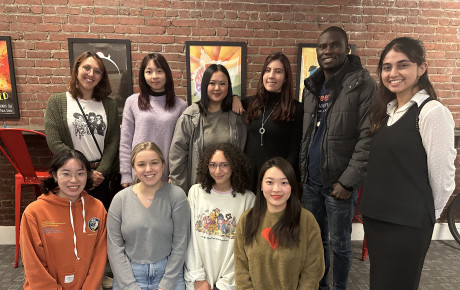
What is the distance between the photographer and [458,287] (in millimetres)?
2420

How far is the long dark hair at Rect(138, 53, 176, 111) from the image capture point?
2049 mm

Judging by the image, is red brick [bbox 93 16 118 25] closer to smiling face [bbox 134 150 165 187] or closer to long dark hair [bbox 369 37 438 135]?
smiling face [bbox 134 150 165 187]

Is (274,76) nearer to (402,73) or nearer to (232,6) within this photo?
(402,73)

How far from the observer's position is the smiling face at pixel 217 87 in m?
1.92

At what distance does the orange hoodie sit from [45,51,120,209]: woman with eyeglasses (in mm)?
380

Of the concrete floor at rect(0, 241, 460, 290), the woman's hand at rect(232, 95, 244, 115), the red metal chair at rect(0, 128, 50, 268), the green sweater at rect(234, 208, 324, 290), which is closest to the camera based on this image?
the green sweater at rect(234, 208, 324, 290)

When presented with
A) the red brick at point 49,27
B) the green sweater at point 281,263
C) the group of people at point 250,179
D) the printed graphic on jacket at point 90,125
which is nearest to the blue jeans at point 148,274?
the group of people at point 250,179

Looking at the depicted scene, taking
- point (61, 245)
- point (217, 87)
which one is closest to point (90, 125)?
point (61, 245)

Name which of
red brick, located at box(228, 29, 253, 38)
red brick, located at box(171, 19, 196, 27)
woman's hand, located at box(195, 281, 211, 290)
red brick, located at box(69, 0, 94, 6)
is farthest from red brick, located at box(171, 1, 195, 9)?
woman's hand, located at box(195, 281, 211, 290)

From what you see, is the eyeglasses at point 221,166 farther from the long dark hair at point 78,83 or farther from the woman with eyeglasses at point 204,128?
the long dark hair at point 78,83

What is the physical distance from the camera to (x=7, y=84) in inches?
110

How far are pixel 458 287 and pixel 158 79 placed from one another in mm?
2930

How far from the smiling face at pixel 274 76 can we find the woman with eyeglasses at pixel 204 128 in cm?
26

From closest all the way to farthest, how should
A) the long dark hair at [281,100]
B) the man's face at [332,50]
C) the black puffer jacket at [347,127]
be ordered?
1. the black puffer jacket at [347,127]
2. the man's face at [332,50]
3. the long dark hair at [281,100]
